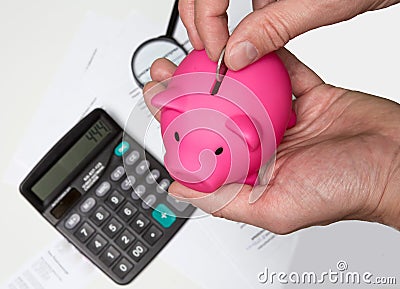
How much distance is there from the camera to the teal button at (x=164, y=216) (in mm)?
805

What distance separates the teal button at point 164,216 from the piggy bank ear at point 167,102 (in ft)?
0.74

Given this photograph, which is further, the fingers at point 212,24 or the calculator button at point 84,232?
the calculator button at point 84,232

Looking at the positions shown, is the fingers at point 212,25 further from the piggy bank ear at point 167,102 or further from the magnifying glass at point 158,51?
the magnifying glass at point 158,51

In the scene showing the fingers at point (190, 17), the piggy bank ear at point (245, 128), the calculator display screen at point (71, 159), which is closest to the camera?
the piggy bank ear at point (245, 128)

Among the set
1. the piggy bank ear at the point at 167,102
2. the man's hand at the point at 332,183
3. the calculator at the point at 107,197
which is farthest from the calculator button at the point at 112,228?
the piggy bank ear at the point at 167,102

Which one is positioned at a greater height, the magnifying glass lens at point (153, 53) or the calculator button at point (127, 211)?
the magnifying glass lens at point (153, 53)

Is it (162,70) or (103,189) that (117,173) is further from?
(162,70)

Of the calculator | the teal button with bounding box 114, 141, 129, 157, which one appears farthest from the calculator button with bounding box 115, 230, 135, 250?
the teal button with bounding box 114, 141, 129, 157

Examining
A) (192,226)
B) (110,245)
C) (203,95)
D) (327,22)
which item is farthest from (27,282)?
(327,22)

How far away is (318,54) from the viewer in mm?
869

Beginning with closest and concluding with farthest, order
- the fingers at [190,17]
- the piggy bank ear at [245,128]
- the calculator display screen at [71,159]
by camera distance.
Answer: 1. the piggy bank ear at [245,128]
2. the fingers at [190,17]
3. the calculator display screen at [71,159]

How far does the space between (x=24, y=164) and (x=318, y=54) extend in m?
0.43

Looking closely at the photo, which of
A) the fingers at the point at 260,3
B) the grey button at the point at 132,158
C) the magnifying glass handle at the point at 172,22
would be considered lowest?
the grey button at the point at 132,158

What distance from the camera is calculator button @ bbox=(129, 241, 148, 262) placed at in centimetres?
80
